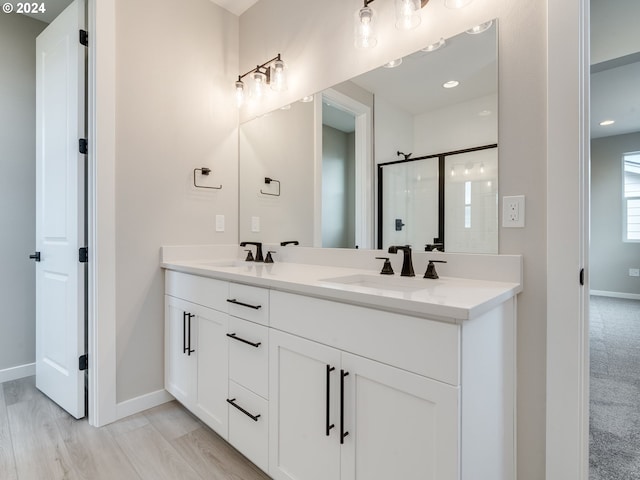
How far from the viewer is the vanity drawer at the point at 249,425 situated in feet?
4.44

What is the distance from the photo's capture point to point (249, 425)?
143 centimetres

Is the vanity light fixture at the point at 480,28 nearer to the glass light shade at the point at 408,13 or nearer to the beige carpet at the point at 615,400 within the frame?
the glass light shade at the point at 408,13

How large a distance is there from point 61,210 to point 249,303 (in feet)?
4.56

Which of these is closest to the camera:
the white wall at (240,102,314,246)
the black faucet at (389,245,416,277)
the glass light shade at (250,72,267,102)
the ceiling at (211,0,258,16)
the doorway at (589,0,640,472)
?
the black faucet at (389,245,416,277)

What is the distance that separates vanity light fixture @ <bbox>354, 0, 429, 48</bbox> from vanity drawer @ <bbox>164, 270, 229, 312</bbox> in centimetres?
132

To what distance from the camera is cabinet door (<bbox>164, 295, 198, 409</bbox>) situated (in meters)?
1.81

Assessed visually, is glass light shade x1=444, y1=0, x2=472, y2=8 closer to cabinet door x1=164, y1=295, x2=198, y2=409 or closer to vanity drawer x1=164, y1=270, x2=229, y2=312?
vanity drawer x1=164, y1=270, x2=229, y2=312

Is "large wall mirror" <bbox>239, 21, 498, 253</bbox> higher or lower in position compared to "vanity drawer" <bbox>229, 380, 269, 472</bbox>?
higher

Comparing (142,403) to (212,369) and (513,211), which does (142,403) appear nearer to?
(212,369)

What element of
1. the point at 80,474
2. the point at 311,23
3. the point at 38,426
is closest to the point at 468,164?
the point at 311,23

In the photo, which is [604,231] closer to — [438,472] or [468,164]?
[468,164]

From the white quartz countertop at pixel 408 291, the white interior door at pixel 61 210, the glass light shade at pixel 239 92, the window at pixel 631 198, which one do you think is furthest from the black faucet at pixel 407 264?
the window at pixel 631 198

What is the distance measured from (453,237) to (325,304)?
0.64m

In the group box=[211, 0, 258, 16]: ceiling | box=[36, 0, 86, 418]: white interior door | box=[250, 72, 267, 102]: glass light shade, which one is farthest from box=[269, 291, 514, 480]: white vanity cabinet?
box=[211, 0, 258, 16]: ceiling
